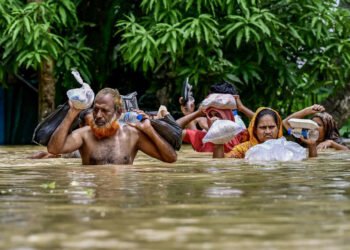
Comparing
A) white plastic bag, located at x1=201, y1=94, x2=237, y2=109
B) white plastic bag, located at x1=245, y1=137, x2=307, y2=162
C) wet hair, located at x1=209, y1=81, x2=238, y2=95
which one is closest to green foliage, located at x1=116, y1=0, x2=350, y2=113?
wet hair, located at x1=209, y1=81, x2=238, y2=95

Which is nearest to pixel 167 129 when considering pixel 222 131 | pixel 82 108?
pixel 82 108

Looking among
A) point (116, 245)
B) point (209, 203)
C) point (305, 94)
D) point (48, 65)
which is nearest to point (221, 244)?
point (116, 245)

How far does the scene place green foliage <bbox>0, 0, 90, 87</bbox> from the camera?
46.9ft

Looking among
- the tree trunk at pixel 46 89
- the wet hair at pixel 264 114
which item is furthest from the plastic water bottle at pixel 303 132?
the tree trunk at pixel 46 89

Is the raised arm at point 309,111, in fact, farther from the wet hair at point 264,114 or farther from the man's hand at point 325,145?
the man's hand at point 325,145

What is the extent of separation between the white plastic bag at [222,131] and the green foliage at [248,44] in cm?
382

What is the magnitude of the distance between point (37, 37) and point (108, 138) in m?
6.08

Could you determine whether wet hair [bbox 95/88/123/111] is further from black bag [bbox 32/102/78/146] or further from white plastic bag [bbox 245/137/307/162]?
white plastic bag [bbox 245/137/307/162]

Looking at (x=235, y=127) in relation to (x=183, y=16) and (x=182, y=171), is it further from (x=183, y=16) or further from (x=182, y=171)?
(x=183, y=16)

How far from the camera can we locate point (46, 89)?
15.4m

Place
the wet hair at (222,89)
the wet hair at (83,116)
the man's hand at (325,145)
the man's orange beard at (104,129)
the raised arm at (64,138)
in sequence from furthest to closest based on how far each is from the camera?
the man's hand at (325,145) → the wet hair at (222,89) → the wet hair at (83,116) → the man's orange beard at (104,129) → the raised arm at (64,138)

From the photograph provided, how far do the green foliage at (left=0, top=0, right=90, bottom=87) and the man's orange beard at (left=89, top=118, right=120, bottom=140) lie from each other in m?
5.77

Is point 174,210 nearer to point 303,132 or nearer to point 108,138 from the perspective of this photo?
point 108,138

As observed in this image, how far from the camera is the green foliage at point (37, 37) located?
1430cm
